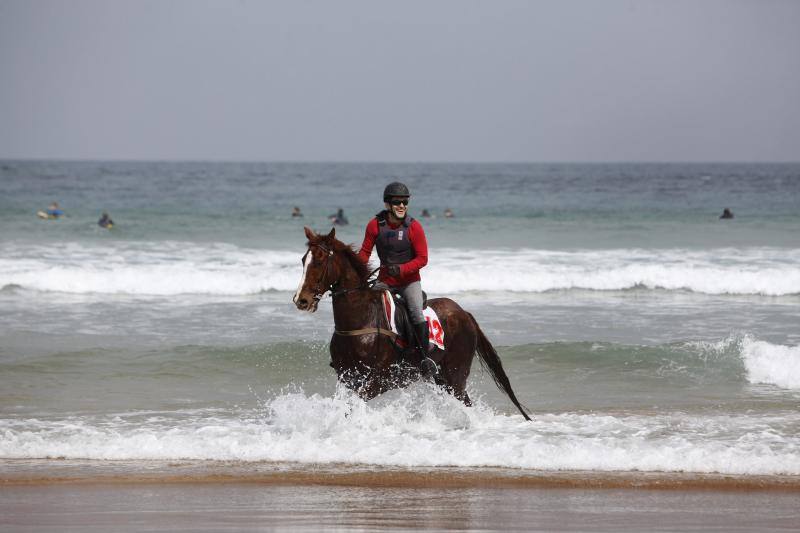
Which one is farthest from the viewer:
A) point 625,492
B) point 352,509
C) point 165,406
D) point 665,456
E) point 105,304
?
point 105,304

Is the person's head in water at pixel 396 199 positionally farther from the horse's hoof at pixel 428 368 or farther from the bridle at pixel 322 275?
the horse's hoof at pixel 428 368

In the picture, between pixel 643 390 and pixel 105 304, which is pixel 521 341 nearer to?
pixel 643 390

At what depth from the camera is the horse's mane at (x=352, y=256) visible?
8.50 metres

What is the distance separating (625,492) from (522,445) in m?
1.37

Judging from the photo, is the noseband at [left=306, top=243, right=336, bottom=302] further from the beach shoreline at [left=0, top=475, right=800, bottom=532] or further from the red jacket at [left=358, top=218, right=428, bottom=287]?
the beach shoreline at [left=0, top=475, right=800, bottom=532]

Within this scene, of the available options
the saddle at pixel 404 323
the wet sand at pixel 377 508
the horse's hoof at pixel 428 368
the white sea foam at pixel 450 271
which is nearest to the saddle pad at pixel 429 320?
the saddle at pixel 404 323

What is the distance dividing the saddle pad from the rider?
14 cm

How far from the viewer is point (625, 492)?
7336 millimetres

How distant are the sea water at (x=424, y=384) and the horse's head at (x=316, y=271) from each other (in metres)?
1.12

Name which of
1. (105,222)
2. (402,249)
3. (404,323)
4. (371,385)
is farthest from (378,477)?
(105,222)

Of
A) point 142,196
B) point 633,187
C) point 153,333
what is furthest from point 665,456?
point 633,187

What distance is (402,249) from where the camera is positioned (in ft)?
28.9

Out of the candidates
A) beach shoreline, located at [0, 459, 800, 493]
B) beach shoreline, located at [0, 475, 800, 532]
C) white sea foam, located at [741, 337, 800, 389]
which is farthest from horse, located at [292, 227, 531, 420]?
white sea foam, located at [741, 337, 800, 389]

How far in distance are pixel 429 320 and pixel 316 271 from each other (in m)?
1.40
